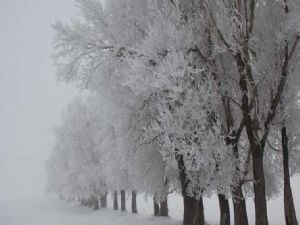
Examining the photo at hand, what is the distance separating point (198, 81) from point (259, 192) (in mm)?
4574

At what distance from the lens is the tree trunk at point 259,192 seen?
14398mm

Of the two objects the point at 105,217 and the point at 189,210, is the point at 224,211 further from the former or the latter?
the point at 105,217

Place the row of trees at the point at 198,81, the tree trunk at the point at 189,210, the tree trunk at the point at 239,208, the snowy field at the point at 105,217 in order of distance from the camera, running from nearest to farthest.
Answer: the row of trees at the point at 198,81 < the tree trunk at the point at 239,208 < the tree trunk at the point at 189,210 < the snowy field at the point at 105,217

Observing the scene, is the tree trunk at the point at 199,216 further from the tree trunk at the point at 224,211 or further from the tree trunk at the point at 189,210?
the tree trunk at the point at 224,211

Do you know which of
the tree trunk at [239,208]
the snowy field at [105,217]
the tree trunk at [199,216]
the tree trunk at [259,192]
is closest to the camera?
the tree trunk at [259,192]

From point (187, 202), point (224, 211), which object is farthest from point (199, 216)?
point (187, 202)

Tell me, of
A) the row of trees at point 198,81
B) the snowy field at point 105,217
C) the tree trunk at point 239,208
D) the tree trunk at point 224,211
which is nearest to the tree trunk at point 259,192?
the row of trees at point 198,81

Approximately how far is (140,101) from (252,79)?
17.3 feet

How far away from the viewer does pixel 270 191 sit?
21.8m

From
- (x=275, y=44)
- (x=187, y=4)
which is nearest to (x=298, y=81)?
(x=275, y=44)

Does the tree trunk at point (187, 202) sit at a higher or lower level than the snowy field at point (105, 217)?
higher

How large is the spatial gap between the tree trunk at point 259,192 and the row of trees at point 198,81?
0.11 feet

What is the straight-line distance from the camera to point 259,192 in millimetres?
14594

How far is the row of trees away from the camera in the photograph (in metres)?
14.6
